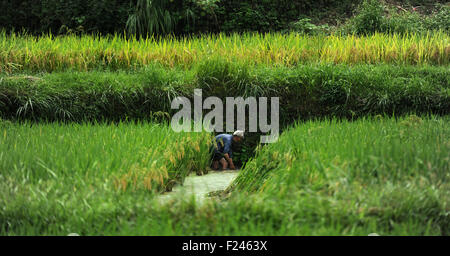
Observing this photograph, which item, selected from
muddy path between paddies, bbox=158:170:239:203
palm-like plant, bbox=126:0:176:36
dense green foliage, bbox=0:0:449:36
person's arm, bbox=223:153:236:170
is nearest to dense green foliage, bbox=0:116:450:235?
muddy path between paddies, bbox=158:170:239:203

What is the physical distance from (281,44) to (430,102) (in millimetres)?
2548

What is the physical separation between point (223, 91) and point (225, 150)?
1.13 metres

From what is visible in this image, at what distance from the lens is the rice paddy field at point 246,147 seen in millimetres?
3367

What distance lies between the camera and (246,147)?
6.86 metres

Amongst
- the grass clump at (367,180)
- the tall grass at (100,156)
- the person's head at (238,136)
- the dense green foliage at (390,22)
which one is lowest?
the person's head at (238,136)

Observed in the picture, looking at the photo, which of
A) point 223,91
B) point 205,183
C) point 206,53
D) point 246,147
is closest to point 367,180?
point 205,183

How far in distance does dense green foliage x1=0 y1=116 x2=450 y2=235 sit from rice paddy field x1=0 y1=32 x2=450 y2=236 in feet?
0.04

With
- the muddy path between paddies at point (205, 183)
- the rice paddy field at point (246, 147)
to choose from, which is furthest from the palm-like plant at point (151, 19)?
the muddy path between paddies at point (205, 183)

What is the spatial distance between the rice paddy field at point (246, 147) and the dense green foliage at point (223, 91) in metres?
0.02

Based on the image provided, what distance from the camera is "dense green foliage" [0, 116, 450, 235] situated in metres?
3.28

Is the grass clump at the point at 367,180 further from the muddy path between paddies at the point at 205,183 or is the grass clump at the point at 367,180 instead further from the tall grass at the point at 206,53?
the tall grass at the point at 206,53

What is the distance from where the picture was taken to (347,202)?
3.36m

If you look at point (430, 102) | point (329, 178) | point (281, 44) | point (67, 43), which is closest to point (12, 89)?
point (67, 43)

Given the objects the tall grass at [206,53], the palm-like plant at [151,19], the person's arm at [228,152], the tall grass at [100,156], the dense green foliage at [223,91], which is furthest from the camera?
the palm-like plant at [151,19]
